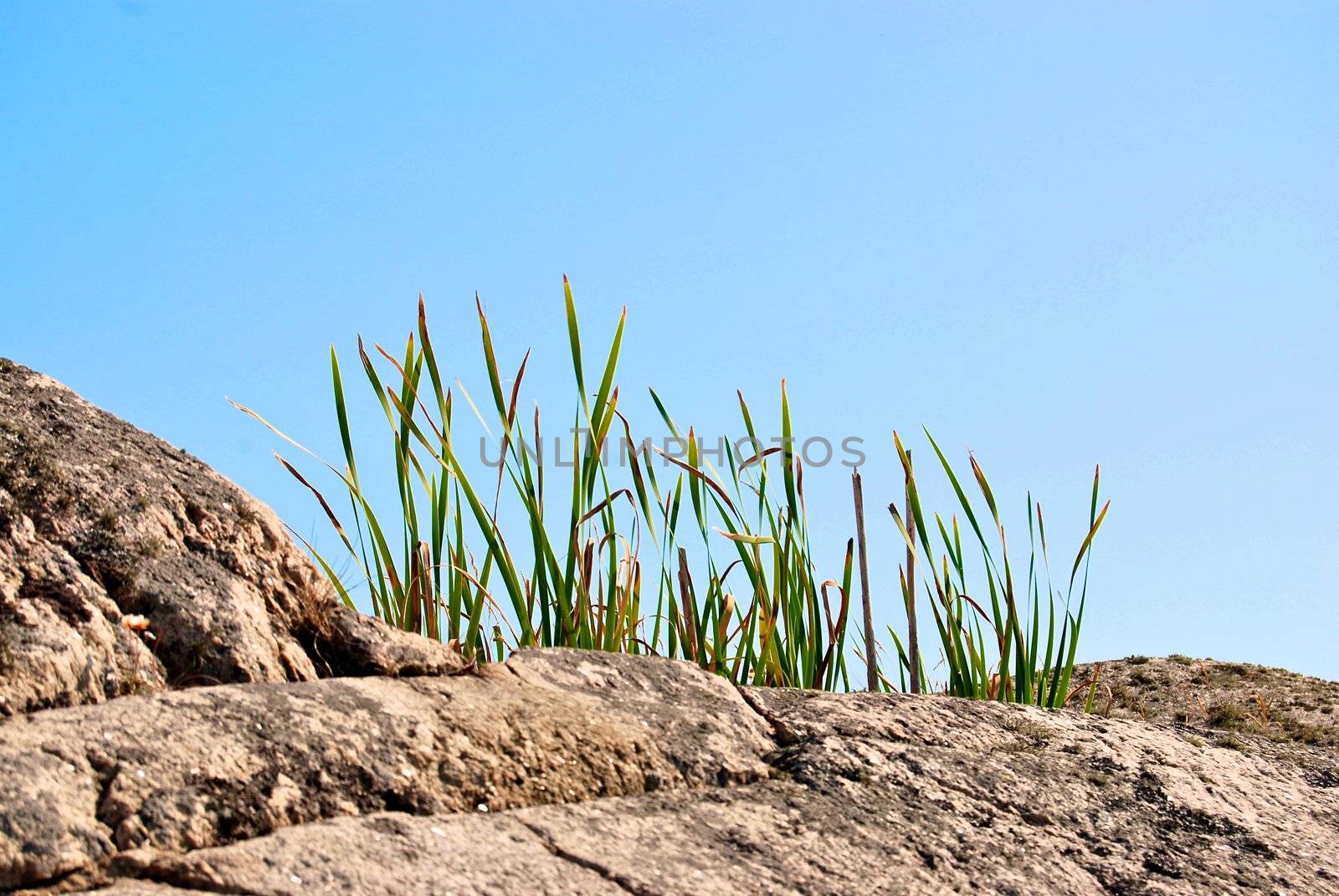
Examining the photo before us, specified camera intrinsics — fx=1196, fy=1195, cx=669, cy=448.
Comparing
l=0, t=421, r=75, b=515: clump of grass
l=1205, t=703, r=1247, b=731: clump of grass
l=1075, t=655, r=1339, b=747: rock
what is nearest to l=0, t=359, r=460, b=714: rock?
l=0, t=421, r=75, b=515: clump of grass

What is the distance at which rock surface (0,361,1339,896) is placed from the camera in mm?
1476

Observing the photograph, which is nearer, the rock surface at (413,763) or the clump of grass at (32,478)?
the rock surface at (413,763)

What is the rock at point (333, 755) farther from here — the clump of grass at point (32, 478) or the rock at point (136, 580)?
the clump of grass at point (32, 478)

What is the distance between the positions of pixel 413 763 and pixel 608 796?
0.32 m

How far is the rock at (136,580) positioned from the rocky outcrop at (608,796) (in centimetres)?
9

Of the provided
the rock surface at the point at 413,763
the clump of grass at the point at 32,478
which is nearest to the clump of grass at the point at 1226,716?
the rock surface at the point at 413,763

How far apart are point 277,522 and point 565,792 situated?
73cm

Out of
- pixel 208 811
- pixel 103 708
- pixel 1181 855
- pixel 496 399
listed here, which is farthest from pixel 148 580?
pixel 1181 855

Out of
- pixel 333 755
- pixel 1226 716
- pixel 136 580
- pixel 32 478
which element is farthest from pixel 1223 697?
pixel 32 478

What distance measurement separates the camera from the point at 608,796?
1.83 meters

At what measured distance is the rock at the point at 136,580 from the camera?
166 centimetres

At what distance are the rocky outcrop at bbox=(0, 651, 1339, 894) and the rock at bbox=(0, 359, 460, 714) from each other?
9 centimetres

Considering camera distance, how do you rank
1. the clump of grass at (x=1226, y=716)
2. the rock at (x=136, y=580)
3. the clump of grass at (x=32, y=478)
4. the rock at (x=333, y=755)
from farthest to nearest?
the clump of grass at (x=1226, y=716) → the clump of grass at (x=32, y=478) → the rock at (x=136, y=580) → the rock at (x=333, y=755)

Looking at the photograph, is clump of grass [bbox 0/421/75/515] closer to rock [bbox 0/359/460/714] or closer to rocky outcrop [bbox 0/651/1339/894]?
rock [bbox 0/359/460/714]
